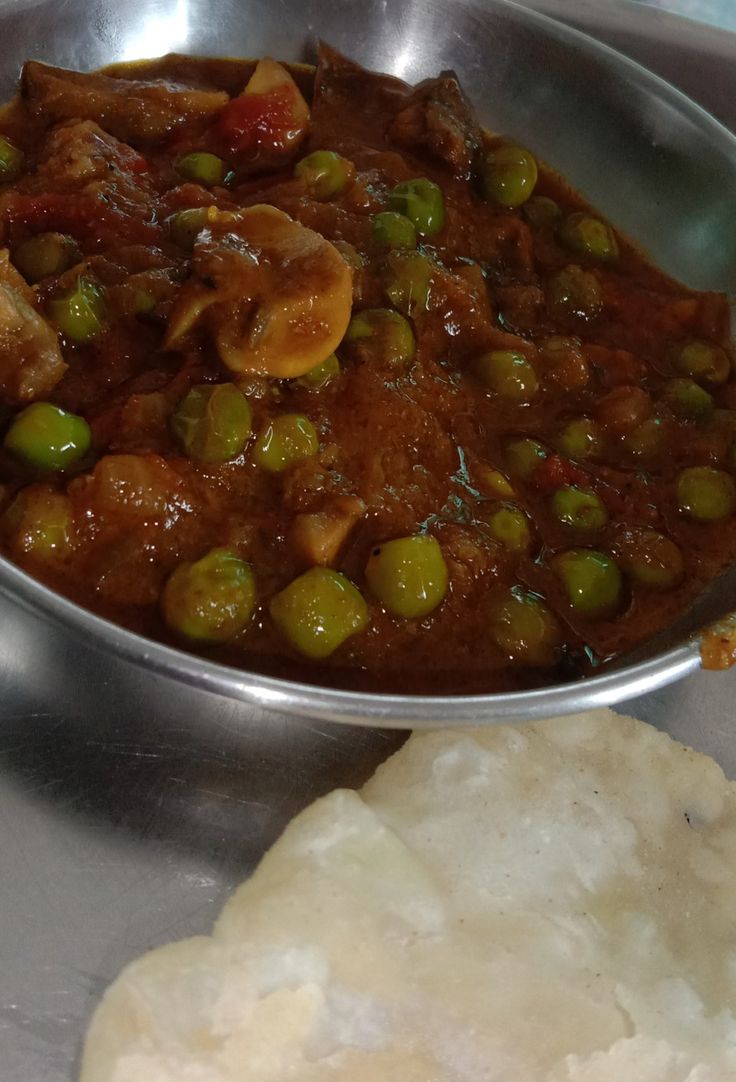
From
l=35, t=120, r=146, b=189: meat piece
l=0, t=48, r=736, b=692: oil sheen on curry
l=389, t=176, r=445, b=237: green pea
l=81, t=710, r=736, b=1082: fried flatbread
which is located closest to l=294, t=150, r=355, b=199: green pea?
l=0, t=48, r=736, b=692: oil sheen on curry

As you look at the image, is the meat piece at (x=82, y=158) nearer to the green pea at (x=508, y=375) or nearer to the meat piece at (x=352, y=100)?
the meat piece at (x=352, y=100)

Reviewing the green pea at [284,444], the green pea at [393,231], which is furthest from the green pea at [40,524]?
the green pea at [393,231]

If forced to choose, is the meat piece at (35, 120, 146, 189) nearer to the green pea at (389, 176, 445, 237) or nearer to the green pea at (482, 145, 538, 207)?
the green pea at (389, 176, 445, 237)

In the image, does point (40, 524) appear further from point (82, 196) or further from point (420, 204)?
point (420, 204)

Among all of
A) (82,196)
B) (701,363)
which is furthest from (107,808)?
(701,363)

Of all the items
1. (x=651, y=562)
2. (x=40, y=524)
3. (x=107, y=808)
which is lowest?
(x=107, y=808)
